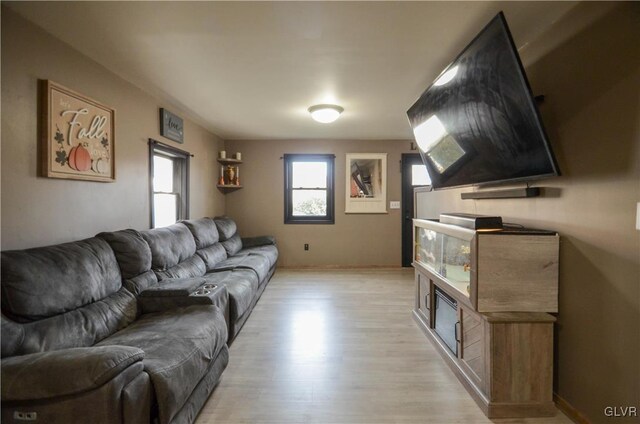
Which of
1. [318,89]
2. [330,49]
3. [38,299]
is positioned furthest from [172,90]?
[38,299]

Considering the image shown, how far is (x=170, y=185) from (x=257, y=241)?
5.62 feet

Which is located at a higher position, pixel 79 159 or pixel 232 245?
pixel 79 159

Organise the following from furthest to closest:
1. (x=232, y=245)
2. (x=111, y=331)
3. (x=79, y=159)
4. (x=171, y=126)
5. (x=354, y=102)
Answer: (x=232, y=245)
(x=171, y=126)
(x=354, y=102)
(x=79, y=159)
(x=111, y=331)

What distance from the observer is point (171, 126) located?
3.51 meters

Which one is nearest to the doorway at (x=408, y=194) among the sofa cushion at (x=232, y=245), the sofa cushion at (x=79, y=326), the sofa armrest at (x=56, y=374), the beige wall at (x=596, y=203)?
the sofa cushion at (x=232, y=245)

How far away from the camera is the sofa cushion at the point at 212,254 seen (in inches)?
138

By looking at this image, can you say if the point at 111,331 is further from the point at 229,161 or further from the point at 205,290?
the point at 229,161

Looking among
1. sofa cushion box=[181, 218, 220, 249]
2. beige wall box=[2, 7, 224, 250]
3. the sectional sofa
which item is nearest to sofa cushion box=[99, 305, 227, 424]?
the sectional sofa

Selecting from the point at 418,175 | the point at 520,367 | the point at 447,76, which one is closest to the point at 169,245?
the point at 447,76

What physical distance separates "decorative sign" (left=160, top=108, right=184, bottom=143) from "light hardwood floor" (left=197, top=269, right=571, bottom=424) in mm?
2357

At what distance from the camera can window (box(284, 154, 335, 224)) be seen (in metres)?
5.47

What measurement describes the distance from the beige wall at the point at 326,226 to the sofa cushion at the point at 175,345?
3.33m

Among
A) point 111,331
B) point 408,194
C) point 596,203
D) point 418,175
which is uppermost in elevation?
point 418,175

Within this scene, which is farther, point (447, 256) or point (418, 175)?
point (418, 175)
